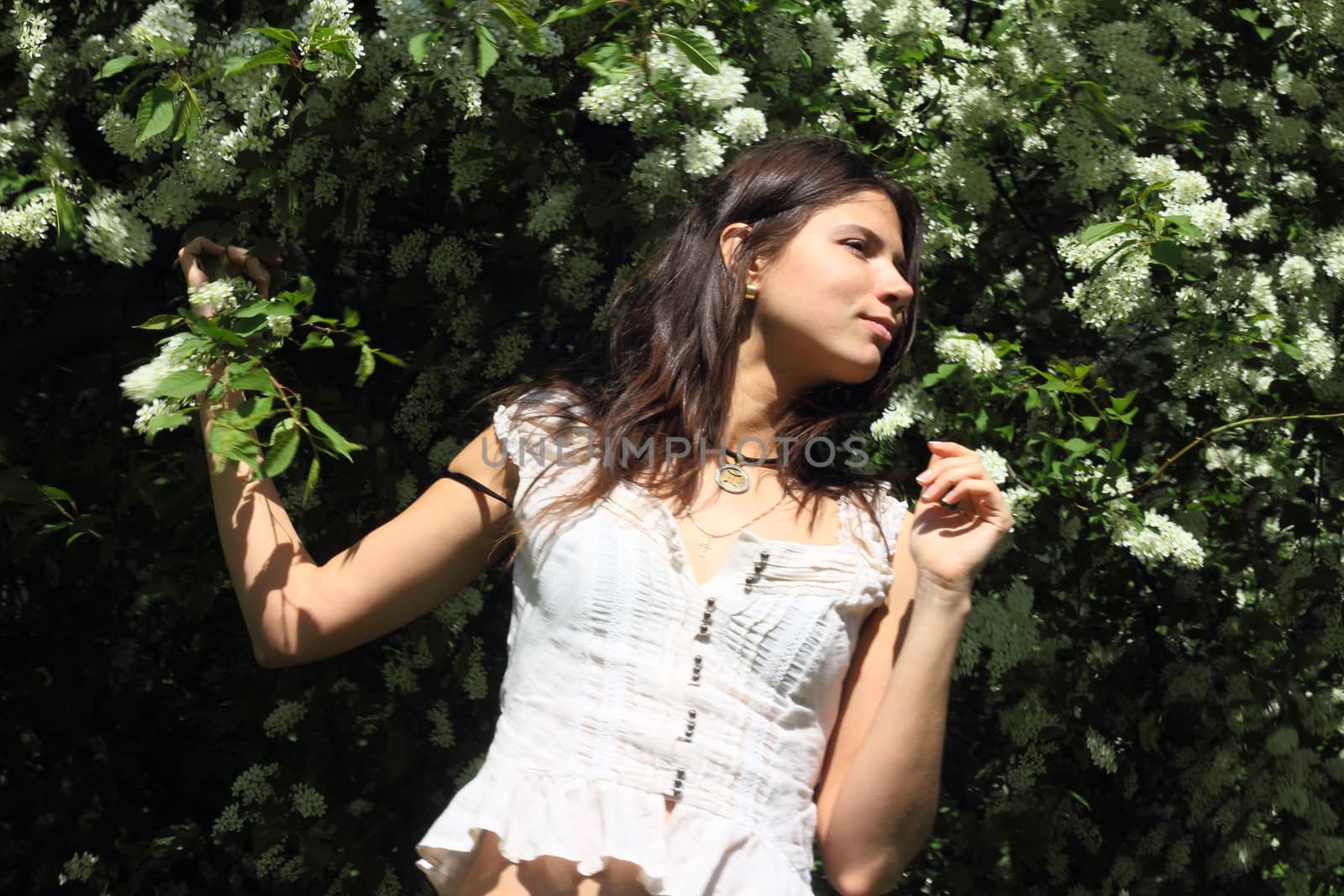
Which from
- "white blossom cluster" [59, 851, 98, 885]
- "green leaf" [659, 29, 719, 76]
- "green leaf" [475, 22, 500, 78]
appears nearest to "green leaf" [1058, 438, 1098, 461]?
"green leaf" [659, 29, 719, 76]

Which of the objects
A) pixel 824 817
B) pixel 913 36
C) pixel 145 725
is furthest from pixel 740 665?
pixel 145 725

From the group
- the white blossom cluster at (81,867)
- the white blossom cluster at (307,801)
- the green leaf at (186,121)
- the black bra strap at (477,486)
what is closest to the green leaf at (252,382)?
the black bra strap at (477,486)

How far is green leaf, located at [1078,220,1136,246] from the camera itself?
174cm

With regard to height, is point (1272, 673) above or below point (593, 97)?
below

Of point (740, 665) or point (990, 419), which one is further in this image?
point (990, 419)

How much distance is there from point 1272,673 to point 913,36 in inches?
51.5

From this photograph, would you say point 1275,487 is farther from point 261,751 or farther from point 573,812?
point 261,751

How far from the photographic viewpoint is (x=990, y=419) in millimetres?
2006

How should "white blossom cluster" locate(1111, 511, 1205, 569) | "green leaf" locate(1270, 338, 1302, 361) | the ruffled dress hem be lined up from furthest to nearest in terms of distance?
"green leaf" locate(1270, 338, 1302, 361), "white blossom cluster" locate(1111, 511, 1205, 569), the ruffled dress hem

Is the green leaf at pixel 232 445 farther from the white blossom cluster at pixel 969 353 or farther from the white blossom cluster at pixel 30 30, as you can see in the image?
the white blossom cluster at pixel 969 353

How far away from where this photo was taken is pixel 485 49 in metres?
1.60

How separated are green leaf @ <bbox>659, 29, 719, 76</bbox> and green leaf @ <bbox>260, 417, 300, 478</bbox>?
0.70 metres

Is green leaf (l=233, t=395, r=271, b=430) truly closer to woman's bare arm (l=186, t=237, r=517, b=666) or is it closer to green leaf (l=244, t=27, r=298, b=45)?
woman's bare arm (l=186, t=237, r=517, b=666)

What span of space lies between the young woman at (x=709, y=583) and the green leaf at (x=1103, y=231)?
0.29 m
